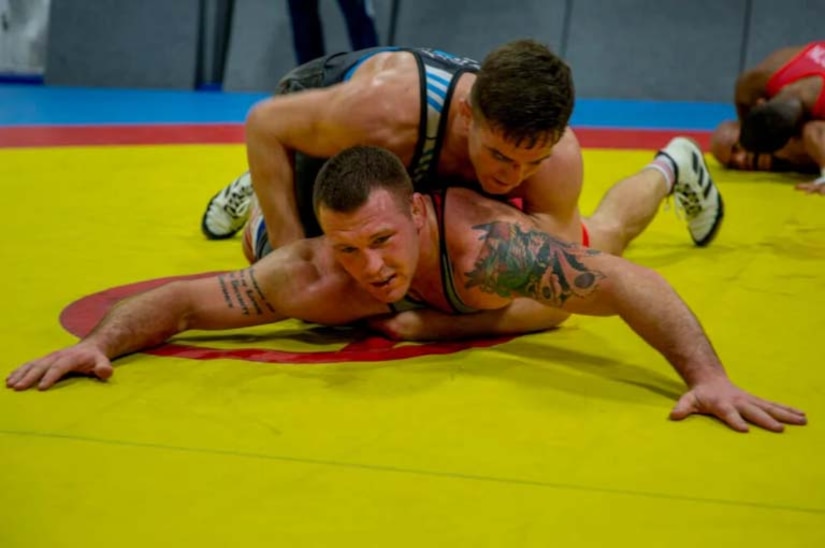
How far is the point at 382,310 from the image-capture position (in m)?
3.08

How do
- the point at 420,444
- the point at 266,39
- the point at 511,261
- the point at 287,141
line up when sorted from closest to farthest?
the point at 420,444
the point at 511,261
the point at 287,141
the point at 266,39

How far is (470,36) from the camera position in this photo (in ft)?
32.3

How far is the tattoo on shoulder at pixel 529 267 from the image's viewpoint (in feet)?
8.88

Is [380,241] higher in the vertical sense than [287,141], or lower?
lower

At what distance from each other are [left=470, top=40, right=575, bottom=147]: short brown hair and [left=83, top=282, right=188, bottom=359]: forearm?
3.07 feet

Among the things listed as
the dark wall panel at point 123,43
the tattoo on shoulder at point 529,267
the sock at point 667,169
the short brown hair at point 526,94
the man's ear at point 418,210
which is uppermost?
the short brown hair at point 526,94

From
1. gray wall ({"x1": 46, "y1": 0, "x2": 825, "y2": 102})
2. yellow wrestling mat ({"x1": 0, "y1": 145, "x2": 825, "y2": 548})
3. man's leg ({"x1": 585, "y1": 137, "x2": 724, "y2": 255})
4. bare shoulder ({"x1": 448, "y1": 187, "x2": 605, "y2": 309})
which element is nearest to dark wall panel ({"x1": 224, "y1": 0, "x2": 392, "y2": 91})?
gray wall ({"x1": 46, "y1": 0, "x2": 825, "y2": 102})

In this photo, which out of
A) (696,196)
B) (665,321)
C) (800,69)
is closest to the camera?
(665,321)

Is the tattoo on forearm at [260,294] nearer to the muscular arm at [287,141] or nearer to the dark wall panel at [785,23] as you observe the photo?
the muscular arm at [287,141]

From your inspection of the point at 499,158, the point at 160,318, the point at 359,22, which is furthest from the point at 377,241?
the point at 359,22

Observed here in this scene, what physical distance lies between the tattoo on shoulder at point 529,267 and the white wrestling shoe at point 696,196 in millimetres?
1562

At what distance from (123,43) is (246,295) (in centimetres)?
→ 792

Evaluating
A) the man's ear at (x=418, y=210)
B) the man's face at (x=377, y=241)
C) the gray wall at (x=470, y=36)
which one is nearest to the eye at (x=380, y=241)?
the man's face at (x=377, y=241)

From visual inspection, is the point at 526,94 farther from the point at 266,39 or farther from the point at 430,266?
the point at 266,39
